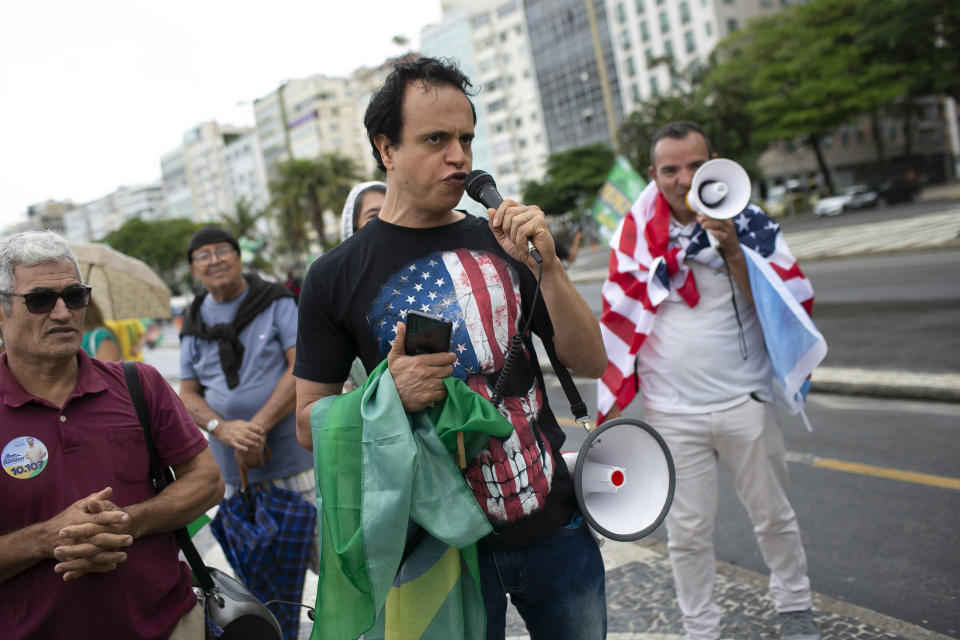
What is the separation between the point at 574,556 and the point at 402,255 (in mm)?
910

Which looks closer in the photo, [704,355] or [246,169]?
[704,355]

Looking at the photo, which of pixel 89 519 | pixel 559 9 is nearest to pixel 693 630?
pixel 89 519

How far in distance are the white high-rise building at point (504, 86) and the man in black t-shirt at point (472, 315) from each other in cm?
7547

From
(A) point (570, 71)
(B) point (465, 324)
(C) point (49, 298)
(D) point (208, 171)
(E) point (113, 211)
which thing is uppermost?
(E) point (113, 211)

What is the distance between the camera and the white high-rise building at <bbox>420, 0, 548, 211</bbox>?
78.9 meters

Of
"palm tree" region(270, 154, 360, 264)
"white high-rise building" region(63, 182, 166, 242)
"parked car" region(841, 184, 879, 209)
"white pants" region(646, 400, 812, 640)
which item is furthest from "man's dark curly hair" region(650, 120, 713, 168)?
"white high-rise building" region(63, 182, 166, 242)

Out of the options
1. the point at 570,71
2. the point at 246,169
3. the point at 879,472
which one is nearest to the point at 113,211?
the point at 246,169

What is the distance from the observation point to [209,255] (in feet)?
12.3

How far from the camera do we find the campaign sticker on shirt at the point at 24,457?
201cm

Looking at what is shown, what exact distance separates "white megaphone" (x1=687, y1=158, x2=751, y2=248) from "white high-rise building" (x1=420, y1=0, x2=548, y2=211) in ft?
244

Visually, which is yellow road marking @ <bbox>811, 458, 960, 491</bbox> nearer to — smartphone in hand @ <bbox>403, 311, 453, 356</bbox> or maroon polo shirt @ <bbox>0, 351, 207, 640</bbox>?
smartphone in hand @ <bbox>403, 311, 453, 356</bbox>

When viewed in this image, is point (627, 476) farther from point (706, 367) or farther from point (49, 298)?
point (49, 298)

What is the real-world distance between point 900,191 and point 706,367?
1497 inches

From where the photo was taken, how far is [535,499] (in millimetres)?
1961
